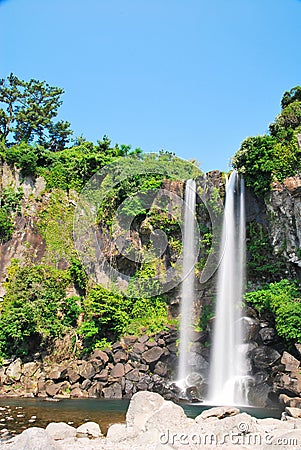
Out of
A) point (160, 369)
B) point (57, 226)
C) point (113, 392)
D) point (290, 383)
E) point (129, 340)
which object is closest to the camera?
point (290, 383)

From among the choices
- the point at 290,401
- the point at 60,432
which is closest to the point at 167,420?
the point at 60,432

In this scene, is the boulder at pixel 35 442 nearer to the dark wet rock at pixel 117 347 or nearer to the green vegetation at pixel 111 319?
the dark wet rock at pixel 117 347

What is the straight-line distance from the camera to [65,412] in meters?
12.2

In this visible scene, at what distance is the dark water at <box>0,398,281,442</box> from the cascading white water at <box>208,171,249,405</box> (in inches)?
82.2

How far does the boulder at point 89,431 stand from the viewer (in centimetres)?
898

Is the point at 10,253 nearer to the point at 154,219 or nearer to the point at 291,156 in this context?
the point at 154,219

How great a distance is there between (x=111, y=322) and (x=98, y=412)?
7097mm

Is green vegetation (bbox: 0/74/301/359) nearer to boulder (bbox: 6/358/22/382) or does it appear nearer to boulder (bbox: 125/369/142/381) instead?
boulder (bbox: 6/358/22/382)

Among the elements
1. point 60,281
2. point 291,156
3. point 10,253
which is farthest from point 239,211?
point 10,253

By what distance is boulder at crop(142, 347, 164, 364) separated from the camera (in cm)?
1742

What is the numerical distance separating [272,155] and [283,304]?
20.3ft

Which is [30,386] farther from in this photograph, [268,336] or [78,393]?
[268,336]

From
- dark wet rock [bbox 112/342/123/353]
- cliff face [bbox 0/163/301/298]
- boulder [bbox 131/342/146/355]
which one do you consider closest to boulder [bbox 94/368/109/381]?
dark wet rock [bbox 112/342/123/353]

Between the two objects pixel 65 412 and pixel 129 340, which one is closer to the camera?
pixel 65 412
